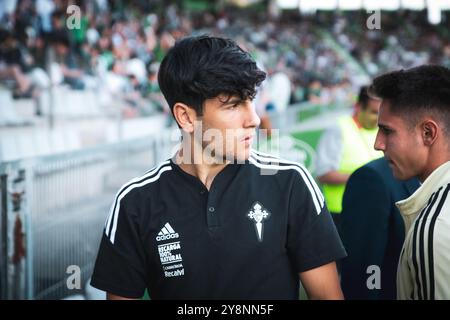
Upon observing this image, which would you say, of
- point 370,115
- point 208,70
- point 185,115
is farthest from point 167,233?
point 370,115

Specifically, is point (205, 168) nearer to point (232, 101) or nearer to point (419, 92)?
point (232, 101)

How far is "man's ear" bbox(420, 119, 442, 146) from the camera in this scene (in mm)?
1886

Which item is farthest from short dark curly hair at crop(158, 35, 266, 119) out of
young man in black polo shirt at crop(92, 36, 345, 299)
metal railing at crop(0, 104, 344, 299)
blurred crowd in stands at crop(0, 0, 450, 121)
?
metal railing at crop(0, 104, 344, 299)

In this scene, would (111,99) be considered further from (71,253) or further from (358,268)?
(358,268)

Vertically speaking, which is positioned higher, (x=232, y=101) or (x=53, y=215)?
(x=232, y=101)

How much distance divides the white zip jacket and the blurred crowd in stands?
0.85 meters

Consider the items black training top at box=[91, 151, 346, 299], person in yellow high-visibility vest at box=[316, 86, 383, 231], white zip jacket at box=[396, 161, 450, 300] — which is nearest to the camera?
white zip jacket at box=[396, 161, 450, 300]

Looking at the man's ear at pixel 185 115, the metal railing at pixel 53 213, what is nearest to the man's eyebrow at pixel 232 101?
the man's ear at pixel 185 115

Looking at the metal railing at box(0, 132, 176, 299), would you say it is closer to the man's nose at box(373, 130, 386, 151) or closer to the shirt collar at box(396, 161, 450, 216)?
the man's nose at box(373, 130, 386, 151)

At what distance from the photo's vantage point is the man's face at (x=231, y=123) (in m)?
1.72

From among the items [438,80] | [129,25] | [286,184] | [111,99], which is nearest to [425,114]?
[438,80]

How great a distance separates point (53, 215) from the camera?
383cm

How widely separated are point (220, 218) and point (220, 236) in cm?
5

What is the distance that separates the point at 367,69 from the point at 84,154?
2873 centimetres
